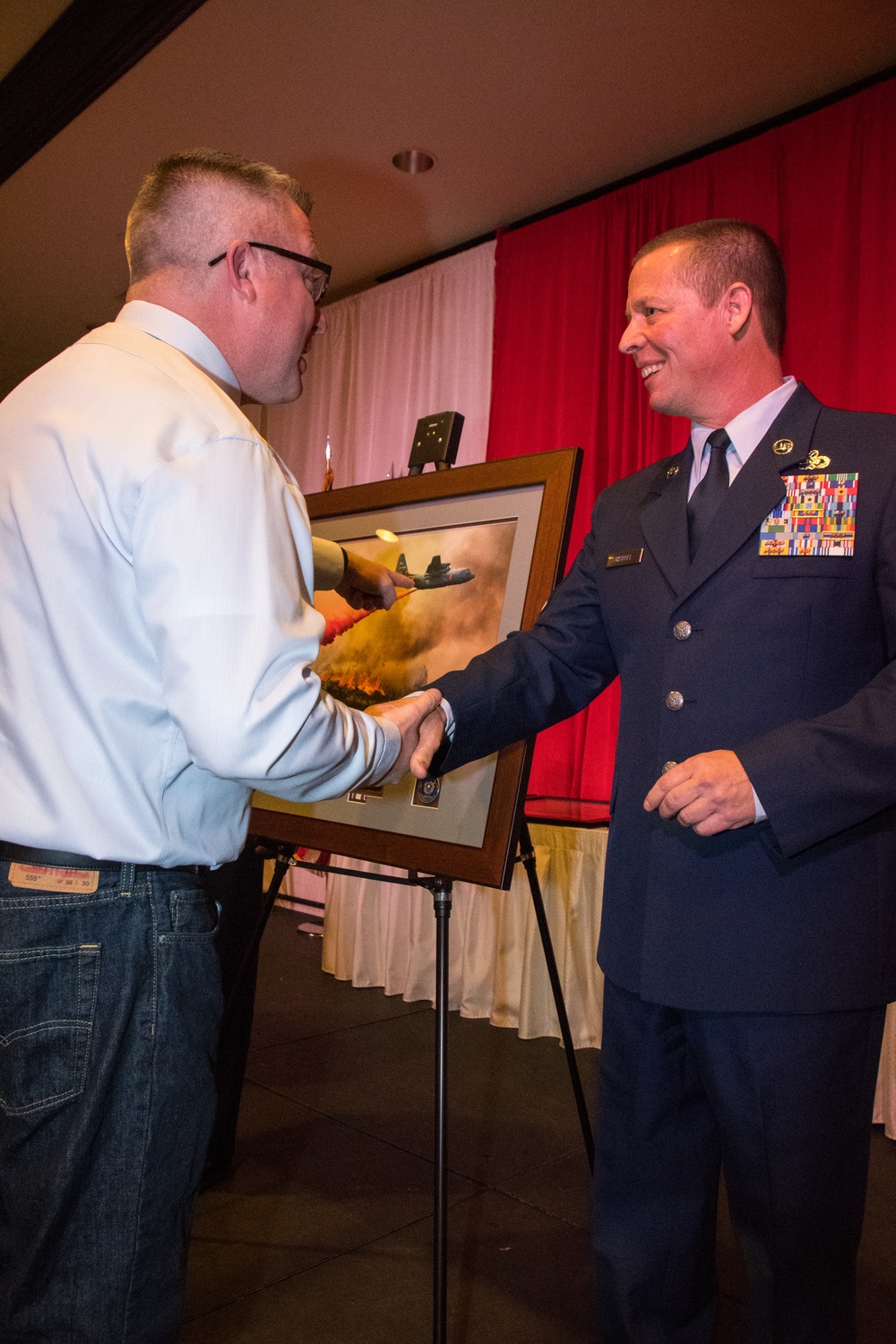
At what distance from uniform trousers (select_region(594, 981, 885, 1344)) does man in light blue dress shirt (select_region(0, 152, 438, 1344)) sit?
0.66 meters

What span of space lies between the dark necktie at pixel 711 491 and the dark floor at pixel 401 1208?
152 cm

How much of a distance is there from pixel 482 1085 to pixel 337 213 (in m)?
3.83

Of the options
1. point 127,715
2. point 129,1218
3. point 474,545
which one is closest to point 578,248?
point 474,545

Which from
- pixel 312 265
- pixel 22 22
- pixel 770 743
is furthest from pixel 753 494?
pixel 22 22

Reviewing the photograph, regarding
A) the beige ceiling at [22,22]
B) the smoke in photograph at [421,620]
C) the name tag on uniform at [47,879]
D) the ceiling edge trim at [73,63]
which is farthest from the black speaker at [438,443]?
the beige ceiling at [22,22]

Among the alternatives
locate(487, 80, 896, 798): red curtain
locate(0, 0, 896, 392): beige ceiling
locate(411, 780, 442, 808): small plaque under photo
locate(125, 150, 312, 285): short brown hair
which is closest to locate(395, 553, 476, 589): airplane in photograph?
locate(411, 780, 442, 808): small plaque under photo

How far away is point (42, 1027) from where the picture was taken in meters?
0.99

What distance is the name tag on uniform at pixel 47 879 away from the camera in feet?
3.27

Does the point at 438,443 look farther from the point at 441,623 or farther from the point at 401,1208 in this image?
the point at 401,1208

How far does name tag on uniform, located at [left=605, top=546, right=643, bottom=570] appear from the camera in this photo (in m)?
1.52

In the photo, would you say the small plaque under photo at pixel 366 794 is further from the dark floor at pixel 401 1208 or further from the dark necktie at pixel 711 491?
the dark floor at pixel 401 1208

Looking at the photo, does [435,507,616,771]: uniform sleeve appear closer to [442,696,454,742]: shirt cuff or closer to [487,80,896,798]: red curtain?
[442,696,454,742]: shirt cuff

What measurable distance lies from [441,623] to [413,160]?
279 centimetres

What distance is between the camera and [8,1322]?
981 mm
